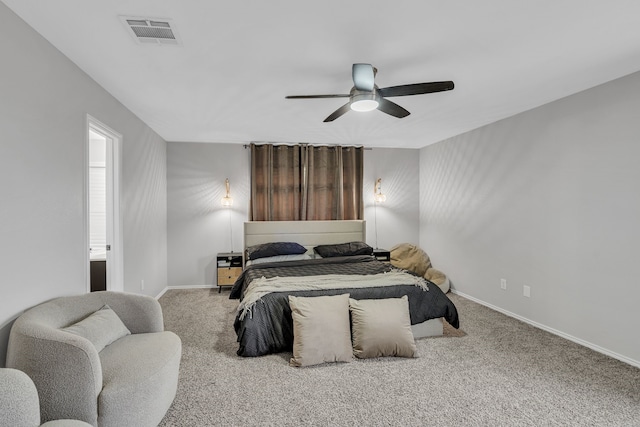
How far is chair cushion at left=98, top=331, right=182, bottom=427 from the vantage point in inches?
67.5

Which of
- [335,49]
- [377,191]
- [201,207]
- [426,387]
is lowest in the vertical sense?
[426,387]

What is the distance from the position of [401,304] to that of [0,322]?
2.79 meters

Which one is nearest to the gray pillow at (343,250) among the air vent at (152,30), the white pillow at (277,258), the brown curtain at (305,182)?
the white pillow at (277,258)

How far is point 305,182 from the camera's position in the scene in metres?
5.62

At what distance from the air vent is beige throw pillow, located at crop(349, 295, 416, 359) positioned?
2495 mm

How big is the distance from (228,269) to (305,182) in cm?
188

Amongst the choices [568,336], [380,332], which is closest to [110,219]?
[380,332]

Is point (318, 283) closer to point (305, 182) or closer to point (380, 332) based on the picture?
point (380, 332)

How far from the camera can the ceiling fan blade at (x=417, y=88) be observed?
2.33 metres

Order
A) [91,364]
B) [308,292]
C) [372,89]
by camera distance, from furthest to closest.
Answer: [308,292] < [372,89] < [91,364]

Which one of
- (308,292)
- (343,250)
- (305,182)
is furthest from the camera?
(305,182)

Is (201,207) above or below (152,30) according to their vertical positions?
below

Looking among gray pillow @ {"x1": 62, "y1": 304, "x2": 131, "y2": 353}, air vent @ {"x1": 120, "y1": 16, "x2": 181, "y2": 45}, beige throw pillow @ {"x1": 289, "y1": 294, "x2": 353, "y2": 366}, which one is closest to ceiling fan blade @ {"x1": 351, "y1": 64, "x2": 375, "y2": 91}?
air vent @ {"x1": 120, "y1": 16, "x2": 181, "y2": 45}

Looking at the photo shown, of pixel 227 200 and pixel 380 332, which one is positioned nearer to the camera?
pixel 380 332
